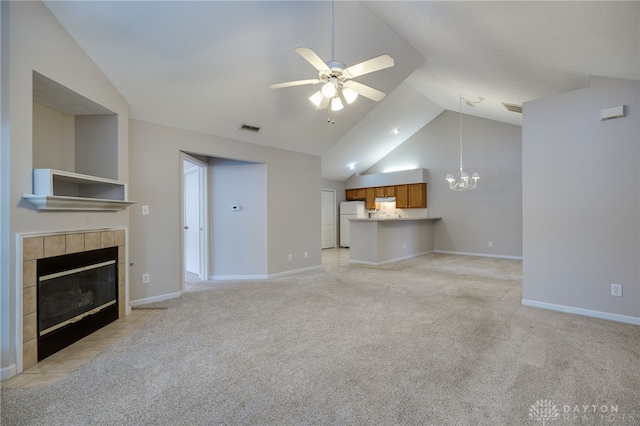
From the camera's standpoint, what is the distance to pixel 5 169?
6.90 ft

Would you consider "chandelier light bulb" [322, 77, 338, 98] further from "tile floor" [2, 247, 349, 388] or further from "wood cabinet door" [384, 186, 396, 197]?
"wood cabinet door" [384, 186, 396, 197]

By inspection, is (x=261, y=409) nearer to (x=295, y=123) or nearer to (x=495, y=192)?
(x=295, y=123)

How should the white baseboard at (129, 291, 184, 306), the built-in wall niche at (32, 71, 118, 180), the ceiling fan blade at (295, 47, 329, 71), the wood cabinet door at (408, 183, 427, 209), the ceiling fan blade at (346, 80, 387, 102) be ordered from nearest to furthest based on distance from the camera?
1. the ceiling fan blade at (295, 47, 329, 71)
2. the ceiling fan blade at (346, 80, 387, 102)
3. the built-in wall niche at (32, 71, 118, 180)
4. the white baseboard at (129, 291, 184, 306)
5. the wood cabinet door at (408, 183, 427, 209)

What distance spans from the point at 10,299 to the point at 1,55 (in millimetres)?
1737

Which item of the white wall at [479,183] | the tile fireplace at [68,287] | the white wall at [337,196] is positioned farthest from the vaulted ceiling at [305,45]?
the white wall at [337,196]

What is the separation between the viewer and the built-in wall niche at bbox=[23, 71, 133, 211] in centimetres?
287

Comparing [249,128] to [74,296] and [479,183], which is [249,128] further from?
[479,183]

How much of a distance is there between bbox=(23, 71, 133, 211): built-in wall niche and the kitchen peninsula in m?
4.67

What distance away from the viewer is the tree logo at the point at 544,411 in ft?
5.32

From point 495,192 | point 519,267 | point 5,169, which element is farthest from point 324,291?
point 495,192

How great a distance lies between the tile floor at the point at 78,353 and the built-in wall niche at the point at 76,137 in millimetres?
1589

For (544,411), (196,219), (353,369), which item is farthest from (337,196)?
(544,411)

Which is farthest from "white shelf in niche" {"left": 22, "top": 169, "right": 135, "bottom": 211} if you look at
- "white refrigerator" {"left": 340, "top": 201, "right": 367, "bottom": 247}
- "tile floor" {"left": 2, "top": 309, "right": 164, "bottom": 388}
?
"white refrigerator" {"left": 340, "top": 201, "right": 367, "bottom": 247}

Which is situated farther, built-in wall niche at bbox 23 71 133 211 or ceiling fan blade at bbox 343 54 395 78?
built-in wall niche at bbox 23 71 133 211
